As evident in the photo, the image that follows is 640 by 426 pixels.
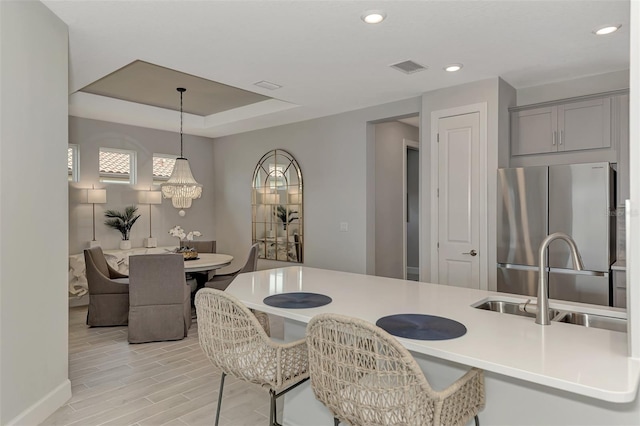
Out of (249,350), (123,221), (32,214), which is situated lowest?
(249,350)

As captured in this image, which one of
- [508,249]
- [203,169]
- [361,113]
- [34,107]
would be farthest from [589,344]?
[203,169]

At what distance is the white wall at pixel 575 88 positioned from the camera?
362cm

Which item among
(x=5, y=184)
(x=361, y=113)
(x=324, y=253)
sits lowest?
(x=324, y=253)

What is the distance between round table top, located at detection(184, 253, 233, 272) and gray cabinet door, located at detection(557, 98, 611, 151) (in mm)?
3850

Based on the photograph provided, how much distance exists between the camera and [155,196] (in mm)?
6418

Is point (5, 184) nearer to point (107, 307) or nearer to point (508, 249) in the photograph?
point (107, 307)

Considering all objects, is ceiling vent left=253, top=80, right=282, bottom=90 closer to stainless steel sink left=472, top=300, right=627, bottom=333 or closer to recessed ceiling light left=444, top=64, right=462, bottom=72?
recessed ceiling light left=444, top=64, right=462, bottom=72

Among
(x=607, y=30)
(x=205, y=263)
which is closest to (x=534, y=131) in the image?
(x=607, y=30)

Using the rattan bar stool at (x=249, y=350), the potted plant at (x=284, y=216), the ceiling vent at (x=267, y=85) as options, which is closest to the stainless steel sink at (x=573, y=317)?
the rattan bar stool at (x=249, y=350)

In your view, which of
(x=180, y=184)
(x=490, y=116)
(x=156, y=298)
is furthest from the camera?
(x=180, y=184)

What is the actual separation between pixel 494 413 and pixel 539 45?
2727mm

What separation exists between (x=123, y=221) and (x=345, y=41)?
4528 millimetres

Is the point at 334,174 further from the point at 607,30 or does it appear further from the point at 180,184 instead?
the point at 607,30

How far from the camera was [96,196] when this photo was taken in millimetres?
5641
